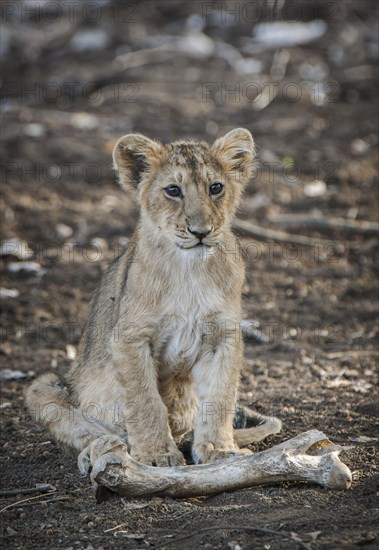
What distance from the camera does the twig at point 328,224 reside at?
12.0 m

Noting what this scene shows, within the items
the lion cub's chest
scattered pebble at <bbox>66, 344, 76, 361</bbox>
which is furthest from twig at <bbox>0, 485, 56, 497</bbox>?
scattered pebble at <bbox>66, 344, 76, 361</bbox>

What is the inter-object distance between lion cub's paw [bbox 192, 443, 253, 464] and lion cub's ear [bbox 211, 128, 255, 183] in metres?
1.97

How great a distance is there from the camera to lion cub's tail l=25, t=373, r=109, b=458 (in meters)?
6.44

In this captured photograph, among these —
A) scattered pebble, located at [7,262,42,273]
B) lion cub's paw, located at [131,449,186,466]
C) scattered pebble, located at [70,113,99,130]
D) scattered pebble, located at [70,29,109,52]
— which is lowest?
lion cub's paw, located at [131,449,186,466]

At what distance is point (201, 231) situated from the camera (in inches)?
235

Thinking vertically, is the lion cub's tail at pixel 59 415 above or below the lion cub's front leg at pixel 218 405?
below

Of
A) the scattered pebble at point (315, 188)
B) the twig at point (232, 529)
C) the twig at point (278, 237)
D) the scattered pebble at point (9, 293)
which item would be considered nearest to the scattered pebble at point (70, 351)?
the scattered pebble at point (9, 293)

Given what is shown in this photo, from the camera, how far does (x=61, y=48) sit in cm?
1759

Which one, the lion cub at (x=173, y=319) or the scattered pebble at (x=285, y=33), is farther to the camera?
the scattered pebble at (x=285, y=33)

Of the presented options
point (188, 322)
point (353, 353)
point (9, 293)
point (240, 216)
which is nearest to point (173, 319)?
point (188, 322)

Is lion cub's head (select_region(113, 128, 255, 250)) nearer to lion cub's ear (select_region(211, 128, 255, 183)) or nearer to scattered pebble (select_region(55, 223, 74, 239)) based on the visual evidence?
lion cub's ear (select_region(211, 128, 255, 183))

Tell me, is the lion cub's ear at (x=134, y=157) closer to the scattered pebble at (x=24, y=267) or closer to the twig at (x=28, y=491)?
the twig at (x=28, y=491)

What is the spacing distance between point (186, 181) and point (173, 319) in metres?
0.93

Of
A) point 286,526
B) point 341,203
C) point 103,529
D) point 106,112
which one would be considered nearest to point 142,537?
point 103,529
